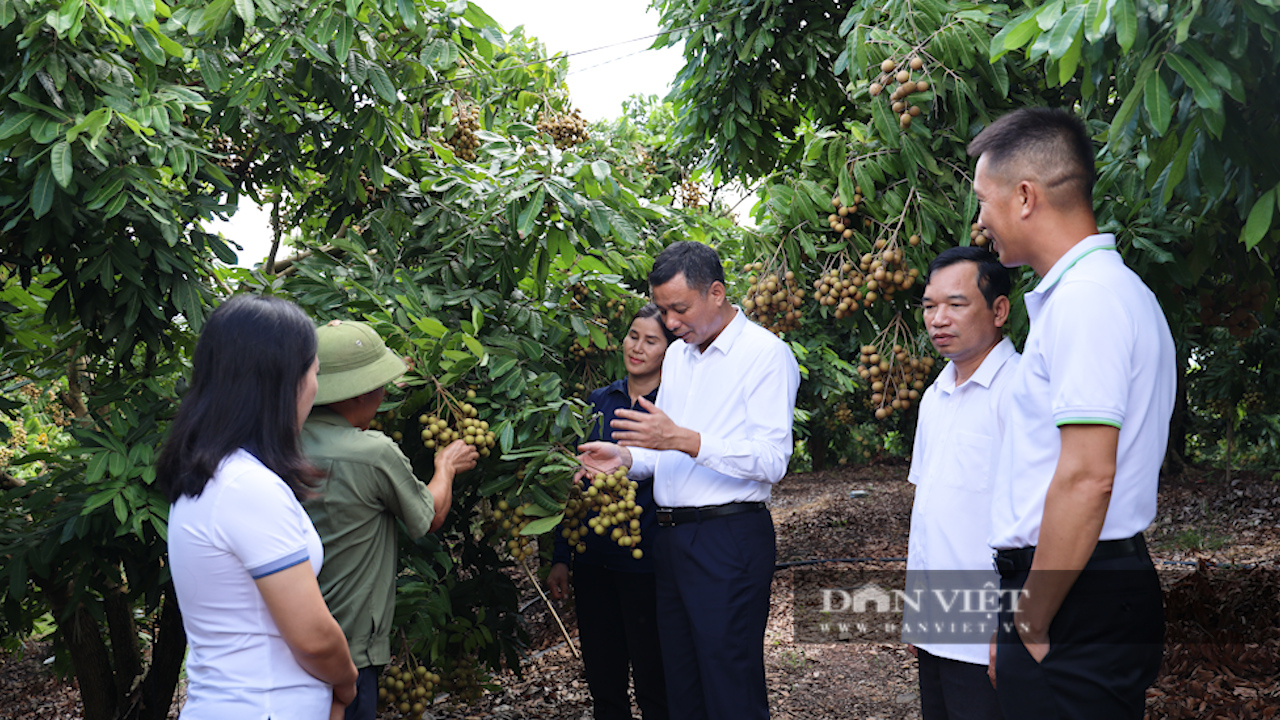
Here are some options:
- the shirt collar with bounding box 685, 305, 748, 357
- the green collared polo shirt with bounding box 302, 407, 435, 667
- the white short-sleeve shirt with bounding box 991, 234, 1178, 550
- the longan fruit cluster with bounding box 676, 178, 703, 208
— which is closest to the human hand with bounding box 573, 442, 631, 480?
the shirt collar with bounding box 685, 305, 748, 357

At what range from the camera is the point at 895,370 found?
11.2ft

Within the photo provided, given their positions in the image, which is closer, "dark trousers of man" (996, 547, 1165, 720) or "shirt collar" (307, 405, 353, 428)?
"dark trousers of man" (996, 547, 1165, 720)

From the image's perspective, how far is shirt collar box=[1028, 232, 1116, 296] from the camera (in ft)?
5.70

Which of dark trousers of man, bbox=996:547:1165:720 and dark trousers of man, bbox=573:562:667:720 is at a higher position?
dark trousers of man, bbox=996:547:1165:720

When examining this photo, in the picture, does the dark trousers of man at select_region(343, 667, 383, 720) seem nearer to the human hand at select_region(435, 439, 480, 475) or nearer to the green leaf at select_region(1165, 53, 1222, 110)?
the human hand at select_region(435, 439, 480, 475)

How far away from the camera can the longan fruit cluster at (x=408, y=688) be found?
299 centimetres

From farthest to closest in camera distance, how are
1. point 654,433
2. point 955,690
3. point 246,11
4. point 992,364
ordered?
point 246,11 < point 654,433 < point 992,364 < point 955,690

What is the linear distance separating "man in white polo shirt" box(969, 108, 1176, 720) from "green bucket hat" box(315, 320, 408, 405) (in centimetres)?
146

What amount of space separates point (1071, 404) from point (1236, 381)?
9.78 metres

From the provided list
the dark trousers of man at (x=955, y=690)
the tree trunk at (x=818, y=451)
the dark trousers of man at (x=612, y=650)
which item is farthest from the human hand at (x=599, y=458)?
the tree trunk at (x=818, y=451)

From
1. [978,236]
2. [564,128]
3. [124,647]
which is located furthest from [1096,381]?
[124,647]

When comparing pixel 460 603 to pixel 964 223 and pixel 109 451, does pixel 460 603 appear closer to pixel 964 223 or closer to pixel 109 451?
pixel 109 451

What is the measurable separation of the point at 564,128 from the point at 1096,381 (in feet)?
12.2

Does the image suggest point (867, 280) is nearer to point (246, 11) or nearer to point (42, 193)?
point (246, 11)
